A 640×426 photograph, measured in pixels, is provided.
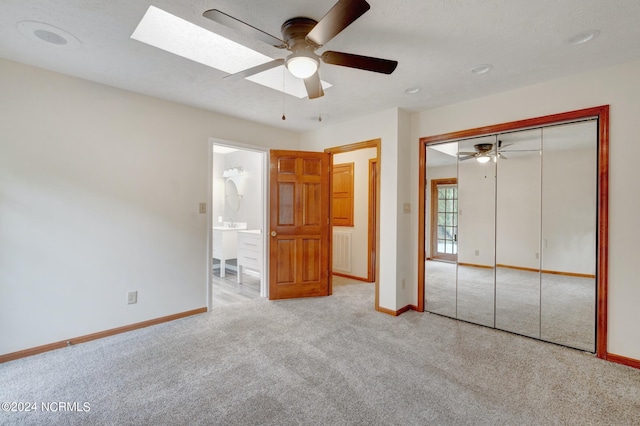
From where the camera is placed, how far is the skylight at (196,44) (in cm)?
216

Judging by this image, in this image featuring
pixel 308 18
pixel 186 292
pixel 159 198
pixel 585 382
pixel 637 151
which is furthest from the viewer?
pixel 186 292

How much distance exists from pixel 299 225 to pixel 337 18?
119 inches

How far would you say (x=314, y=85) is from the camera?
2242mm

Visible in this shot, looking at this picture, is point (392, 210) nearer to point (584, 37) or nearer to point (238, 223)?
point (584, 37)

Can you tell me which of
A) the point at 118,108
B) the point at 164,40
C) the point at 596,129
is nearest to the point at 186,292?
the point at 118,108

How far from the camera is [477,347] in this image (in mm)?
2732

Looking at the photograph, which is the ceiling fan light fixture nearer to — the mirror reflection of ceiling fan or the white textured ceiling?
the white textured ceiling

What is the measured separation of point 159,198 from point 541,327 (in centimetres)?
425

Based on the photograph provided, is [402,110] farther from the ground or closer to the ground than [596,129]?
farther from the ground

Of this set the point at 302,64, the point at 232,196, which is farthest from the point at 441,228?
the point at 232,196

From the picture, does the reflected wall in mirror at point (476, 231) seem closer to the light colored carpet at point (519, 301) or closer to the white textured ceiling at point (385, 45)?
the light colored carpet at point (519, 301)

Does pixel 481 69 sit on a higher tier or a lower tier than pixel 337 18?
higher

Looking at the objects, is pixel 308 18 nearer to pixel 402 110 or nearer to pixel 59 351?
pixel 402 110

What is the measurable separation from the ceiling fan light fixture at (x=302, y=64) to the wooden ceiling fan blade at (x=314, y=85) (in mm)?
170
